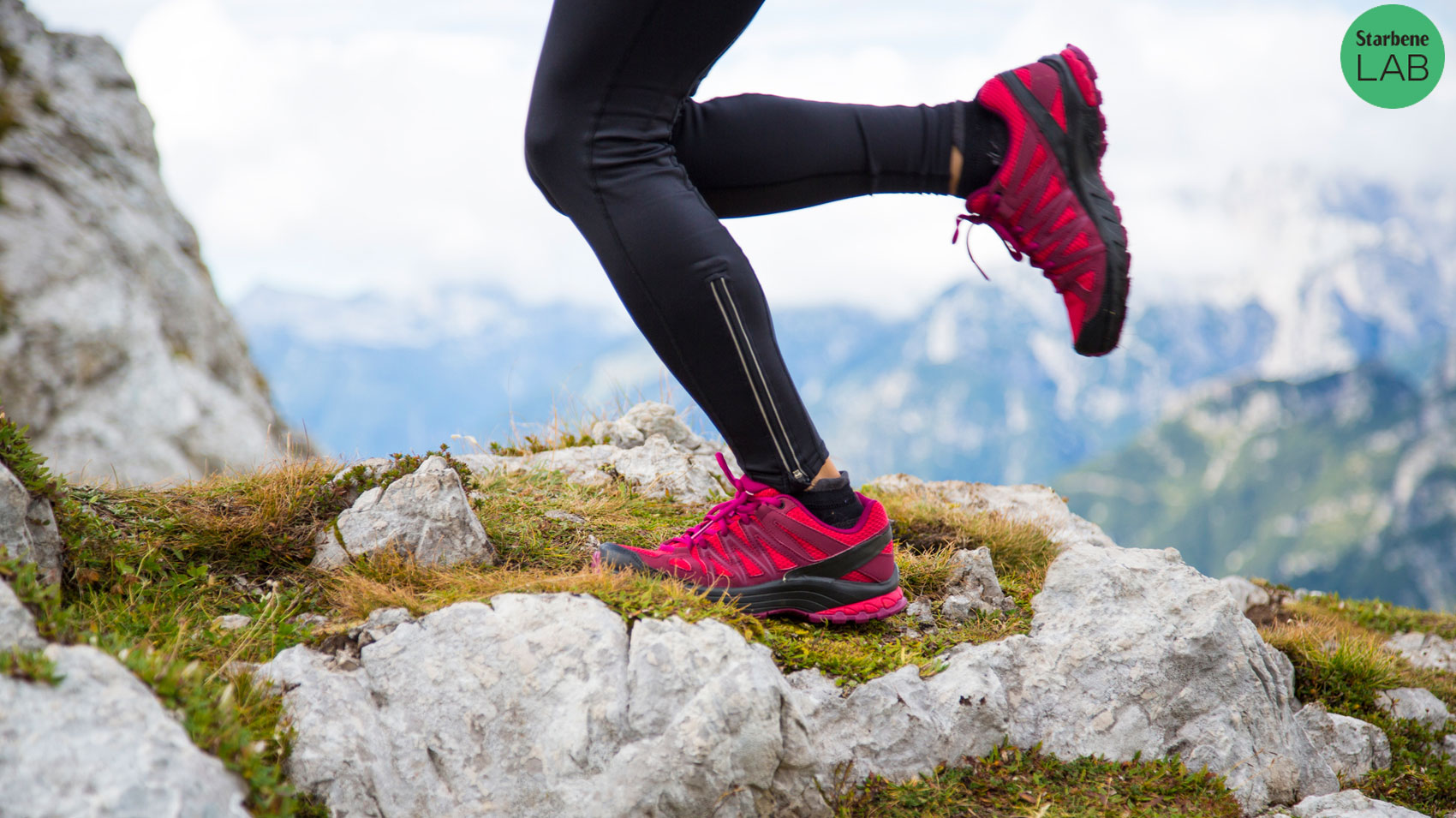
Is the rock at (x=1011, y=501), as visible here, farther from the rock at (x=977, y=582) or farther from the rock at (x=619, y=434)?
the rock at (x=619, y=434)

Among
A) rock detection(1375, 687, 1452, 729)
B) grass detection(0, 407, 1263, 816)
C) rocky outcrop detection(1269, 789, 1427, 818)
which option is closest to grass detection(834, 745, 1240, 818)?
grass detection(0, 407, 1263, 816)

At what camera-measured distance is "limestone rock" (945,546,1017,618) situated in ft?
14.8

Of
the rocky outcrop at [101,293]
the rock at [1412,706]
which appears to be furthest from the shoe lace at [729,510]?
the rocky outcrop at [101,293]

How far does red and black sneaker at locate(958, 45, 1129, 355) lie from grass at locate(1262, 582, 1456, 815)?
10.3 ft

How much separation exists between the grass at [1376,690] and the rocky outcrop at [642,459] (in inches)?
148

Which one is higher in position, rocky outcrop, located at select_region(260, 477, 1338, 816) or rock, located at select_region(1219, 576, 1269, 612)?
rocky outcrop, located at select_region(260, 477, 1338, 816)

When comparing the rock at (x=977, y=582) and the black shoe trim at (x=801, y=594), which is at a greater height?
the black shoe trim at (x=801, y=594)

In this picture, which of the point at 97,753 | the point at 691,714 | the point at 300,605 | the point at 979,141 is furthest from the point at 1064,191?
the point at 300,605

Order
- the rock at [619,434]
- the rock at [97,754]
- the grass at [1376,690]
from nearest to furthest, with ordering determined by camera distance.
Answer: the rock at [97,754] < the grass at [1376,690] < the rock at [619,434]

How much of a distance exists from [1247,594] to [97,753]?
775cm

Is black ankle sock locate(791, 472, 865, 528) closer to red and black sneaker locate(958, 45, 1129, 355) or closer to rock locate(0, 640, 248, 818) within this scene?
red and black sneaker locate(958, 45, 1129, 355)

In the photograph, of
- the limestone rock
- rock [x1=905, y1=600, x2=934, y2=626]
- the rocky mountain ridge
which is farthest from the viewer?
the limestone rock

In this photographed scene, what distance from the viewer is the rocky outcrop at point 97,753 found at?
1938 millimetres

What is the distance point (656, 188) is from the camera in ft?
9.84
